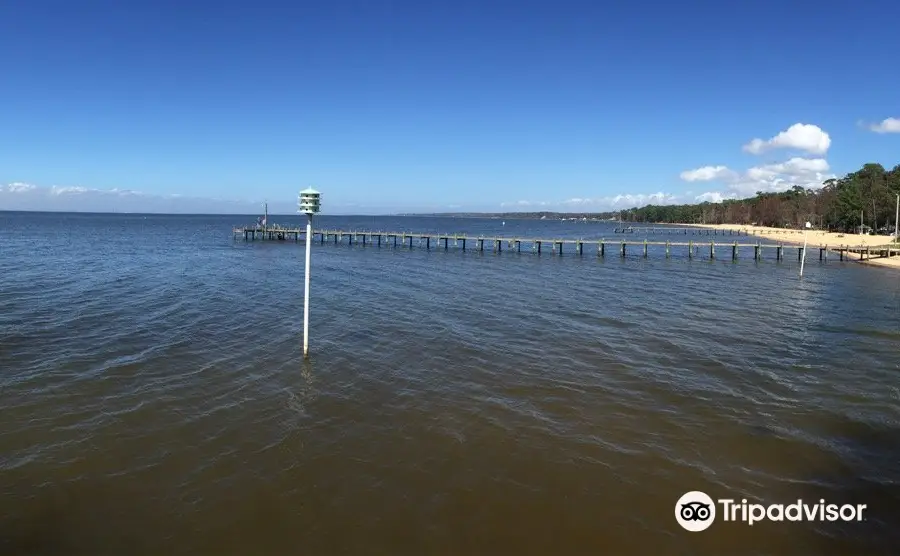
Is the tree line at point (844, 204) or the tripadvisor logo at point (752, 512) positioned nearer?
the tripadvisor logo at point (752, 512)

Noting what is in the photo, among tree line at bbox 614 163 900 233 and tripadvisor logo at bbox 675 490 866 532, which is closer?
tripadvisor logo at bbox 675 490 866 532

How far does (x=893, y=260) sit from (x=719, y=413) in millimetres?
57700

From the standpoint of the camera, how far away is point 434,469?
10281mm

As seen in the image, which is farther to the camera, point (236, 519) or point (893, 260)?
point (893, 260)

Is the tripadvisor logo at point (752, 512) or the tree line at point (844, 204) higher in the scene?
the tree line at point (844, 204)

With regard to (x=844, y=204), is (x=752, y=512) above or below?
below

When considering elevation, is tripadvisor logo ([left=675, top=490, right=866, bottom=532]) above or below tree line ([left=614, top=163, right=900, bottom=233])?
below

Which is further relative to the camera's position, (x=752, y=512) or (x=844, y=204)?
(x=844, y=204)

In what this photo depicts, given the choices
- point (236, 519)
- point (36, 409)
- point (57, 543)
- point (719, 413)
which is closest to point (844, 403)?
point (719, 413)

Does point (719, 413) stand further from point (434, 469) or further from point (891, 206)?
point (891, 206)

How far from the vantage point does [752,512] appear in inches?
355

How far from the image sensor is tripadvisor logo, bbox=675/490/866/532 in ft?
29.0

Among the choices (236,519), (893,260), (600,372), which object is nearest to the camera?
(236,519)

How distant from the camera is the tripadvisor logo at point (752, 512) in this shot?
884cm
